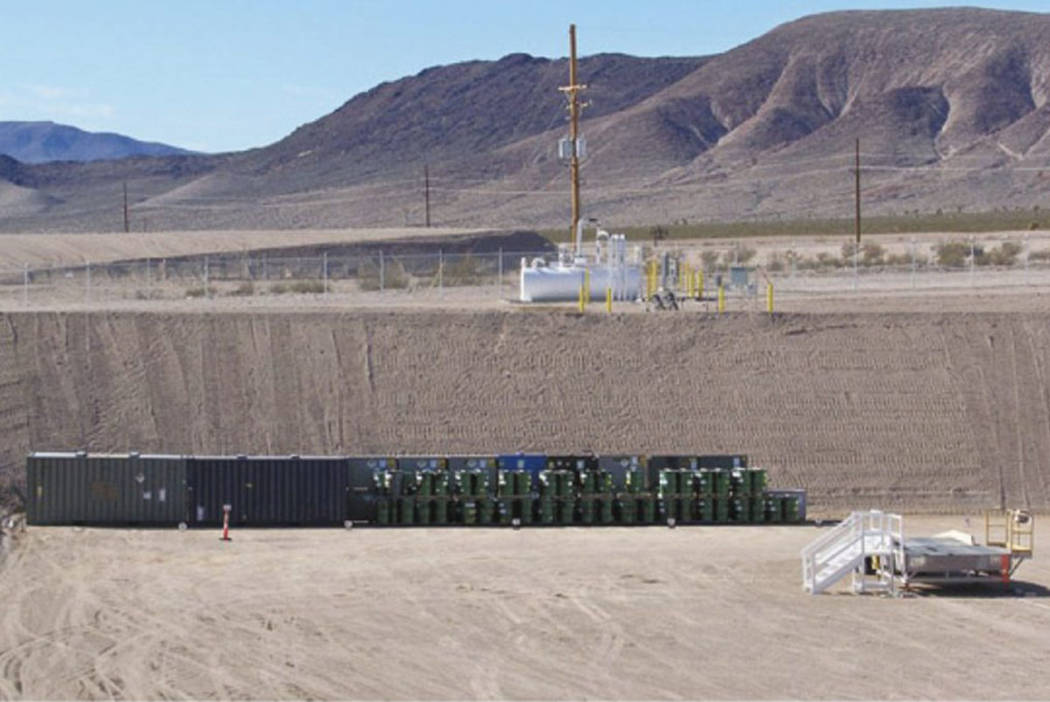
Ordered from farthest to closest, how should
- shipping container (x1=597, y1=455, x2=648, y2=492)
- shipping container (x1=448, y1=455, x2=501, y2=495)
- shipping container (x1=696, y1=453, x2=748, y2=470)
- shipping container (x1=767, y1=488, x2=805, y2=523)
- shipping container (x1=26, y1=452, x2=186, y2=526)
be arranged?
shipping container (x1=696, y1=453, x2=748, y2=470) < shipping container (x1=767, y1=488, x2=805, y2=523) < shipping container (x1=597, y1=455, x2=648, y2=492) < shipping container (x1=448, y1=455, x2=501, y2=495) < shipping container (x1=26, y1=452, x2=186, y2=526)

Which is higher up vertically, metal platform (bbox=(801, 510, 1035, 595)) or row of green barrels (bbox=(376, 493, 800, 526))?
row of green barrels (bbox=(376, 493, 800, 526))

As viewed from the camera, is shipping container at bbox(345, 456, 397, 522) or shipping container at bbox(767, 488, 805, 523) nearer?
shipping container at bbox(345, 456, 397, 522)

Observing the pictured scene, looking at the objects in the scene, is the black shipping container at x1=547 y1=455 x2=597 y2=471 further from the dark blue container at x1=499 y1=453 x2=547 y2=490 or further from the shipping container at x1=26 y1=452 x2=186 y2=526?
the shipping container at x1=26 y1=452 x2=186 y2=526

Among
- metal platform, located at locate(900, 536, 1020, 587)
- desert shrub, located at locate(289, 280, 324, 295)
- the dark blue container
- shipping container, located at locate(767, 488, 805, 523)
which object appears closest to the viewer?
metal platform, located at locate(900, 536, 1020, 587)

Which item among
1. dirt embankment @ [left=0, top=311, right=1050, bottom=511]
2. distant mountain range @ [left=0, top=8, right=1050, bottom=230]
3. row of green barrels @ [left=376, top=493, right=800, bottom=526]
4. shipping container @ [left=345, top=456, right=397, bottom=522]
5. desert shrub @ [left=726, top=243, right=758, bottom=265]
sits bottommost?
row of green barrels @ [left=376, top=493, right=800, bottom=526]

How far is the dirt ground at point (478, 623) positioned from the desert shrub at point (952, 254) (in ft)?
124

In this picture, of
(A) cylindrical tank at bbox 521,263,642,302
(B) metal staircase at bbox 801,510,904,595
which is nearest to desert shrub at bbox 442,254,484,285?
(A) cylindrical tank at bbox 521,263,642,302

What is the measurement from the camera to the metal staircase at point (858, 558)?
27953 mm

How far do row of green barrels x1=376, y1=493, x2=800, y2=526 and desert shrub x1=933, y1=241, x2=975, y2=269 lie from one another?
34407 mm

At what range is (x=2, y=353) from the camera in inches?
1606

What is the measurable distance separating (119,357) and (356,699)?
858 inches

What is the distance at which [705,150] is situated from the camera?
6363 inches

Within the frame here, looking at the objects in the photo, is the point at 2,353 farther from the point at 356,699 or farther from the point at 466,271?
the point at 466,271

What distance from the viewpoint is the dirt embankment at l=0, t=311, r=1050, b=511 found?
39062 mm
